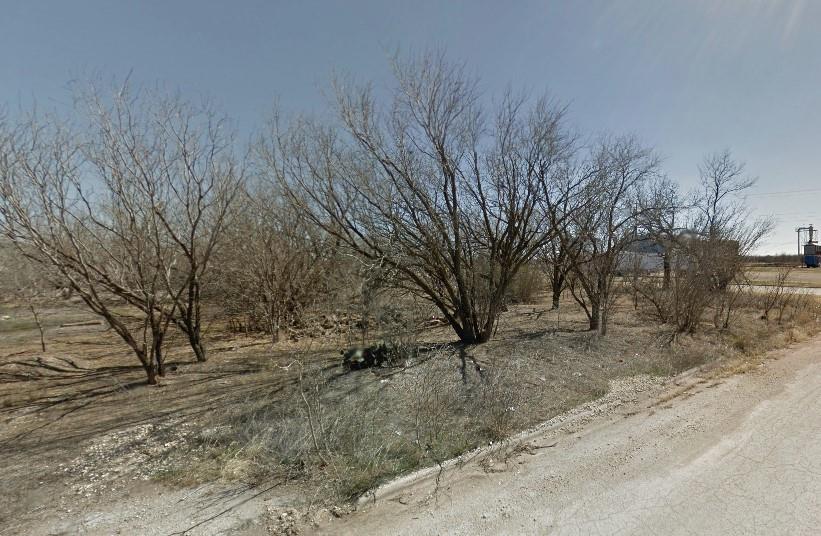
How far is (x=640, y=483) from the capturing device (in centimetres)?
298

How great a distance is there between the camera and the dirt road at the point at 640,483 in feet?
8.29

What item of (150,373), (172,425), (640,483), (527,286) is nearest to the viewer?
(640,483)

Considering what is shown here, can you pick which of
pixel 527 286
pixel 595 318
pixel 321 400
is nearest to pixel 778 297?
pixel 595 318

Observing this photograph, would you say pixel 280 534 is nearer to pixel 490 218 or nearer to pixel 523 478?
pixel 523 478

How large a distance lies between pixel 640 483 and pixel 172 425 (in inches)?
207

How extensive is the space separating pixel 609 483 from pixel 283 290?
973 cm

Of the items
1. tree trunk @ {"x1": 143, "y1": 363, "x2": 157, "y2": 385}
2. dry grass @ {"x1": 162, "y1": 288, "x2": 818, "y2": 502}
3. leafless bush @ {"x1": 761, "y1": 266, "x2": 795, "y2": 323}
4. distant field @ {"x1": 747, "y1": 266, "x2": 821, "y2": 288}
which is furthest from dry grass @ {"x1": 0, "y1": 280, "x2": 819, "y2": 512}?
distant field @ {"x1": 747, "y1": 266, "x2": 821, "y2": 288}

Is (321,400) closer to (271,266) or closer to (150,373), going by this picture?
(150,373)

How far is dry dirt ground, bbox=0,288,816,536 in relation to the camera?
2.76 meters

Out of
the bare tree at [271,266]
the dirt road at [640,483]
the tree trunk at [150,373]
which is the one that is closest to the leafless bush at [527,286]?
the bare tree at [271,266]

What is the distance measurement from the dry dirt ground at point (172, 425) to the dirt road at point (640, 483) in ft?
0.13

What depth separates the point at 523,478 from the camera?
3.14 meters

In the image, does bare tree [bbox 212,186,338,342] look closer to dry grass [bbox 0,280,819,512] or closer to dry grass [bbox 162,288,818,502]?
dry grass [bbox 0,280,819,512]

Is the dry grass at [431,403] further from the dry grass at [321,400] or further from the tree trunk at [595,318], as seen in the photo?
the tree trunk at [595,318]
